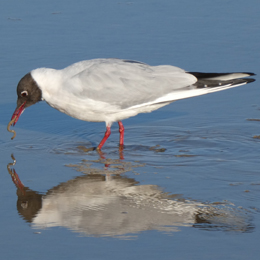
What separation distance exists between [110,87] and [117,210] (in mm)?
1928

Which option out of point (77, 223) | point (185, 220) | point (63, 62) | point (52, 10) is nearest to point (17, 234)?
point (77, 223)

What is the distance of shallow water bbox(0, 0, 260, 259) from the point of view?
4.61 meters

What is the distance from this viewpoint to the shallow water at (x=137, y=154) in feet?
15.1

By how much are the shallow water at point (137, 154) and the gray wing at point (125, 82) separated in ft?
1.64

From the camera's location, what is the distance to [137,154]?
6.54m

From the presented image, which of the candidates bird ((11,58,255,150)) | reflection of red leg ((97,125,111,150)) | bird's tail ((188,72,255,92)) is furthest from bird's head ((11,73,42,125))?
bird's tail ((188,72,255,92))

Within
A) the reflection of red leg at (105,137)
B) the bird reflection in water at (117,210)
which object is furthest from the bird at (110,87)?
the bird reflection in water at (117,210)

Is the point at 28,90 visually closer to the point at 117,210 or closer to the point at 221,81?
the point at 221,81

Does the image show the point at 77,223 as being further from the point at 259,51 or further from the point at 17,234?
the point at 259,51

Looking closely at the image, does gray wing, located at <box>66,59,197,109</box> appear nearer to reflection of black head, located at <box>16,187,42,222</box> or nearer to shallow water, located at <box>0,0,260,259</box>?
shallow water, located at <box>0,0,260,259</box>

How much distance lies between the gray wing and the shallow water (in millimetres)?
500

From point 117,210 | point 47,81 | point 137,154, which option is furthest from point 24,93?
point 117,210

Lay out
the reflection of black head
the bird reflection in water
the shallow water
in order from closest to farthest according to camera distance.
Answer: the shallow water → the bird reflection in water → the reflection of black head

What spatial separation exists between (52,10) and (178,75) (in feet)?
15.6
